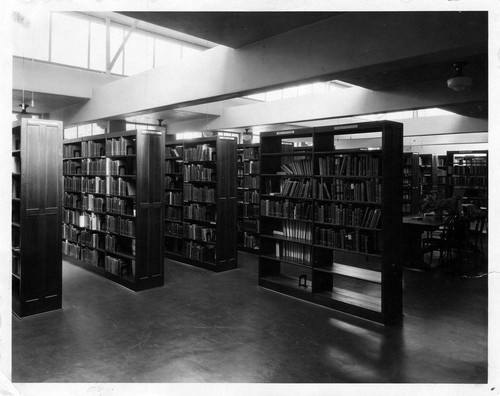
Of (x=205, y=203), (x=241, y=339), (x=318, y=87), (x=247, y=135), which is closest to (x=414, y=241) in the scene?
(x=205, y=203)

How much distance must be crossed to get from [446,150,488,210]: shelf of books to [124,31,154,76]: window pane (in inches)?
396

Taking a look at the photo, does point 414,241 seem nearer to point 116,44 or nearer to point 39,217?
point 39,217

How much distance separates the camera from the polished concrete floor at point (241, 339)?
3945 mm

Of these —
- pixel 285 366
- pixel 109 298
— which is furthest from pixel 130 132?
pixel 285 366

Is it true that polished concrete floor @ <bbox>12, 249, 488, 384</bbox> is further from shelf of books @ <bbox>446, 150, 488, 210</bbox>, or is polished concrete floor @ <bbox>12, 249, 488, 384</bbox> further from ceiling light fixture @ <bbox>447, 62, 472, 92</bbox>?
shelf of books @ <bbox>446, 150, 488, 210</bbox>

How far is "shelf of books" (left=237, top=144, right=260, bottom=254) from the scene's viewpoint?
32.1 ft

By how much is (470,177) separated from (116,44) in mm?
11494

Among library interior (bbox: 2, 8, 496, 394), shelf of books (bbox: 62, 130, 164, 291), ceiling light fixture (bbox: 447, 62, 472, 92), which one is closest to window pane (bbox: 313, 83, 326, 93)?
library interior (bbox: 2, 8, 496, 394)

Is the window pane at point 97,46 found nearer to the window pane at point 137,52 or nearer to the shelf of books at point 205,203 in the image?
the window pane at point 137,52

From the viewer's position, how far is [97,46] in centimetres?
991
